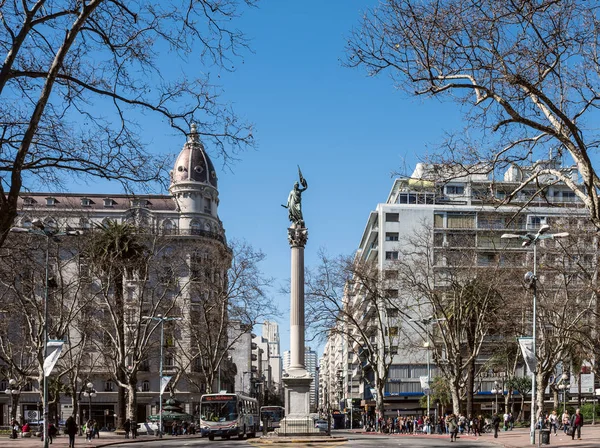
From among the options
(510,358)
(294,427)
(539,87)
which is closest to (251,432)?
(294,427)

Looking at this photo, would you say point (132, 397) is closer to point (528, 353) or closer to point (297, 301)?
point (297, 301)

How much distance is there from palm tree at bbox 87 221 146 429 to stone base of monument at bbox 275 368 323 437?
13.6 m

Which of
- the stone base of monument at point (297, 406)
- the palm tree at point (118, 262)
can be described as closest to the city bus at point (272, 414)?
the palm tree at point (118, 262)

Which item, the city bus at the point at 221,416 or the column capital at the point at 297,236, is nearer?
the column capital at the point at 297,236

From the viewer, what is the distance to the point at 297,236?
4591cm

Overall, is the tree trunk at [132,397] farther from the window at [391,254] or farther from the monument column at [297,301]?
the window at [391,254]

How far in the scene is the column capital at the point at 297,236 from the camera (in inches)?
1809

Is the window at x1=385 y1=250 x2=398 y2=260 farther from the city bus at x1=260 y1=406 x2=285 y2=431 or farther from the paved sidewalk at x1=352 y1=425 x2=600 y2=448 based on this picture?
the paved sidewalk at x1=352 y1=425 x2=600 y2=448

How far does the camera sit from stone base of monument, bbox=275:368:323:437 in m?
43.3

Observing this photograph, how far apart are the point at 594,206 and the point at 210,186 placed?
7771cm

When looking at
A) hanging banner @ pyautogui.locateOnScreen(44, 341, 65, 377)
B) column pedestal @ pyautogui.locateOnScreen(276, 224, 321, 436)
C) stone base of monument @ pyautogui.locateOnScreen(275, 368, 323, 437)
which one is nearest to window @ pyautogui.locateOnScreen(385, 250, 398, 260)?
column pedestal @ pyautogui.locateOnScreen(276, 224, 321, 436)

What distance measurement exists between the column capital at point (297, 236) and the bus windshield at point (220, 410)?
10.9 metres

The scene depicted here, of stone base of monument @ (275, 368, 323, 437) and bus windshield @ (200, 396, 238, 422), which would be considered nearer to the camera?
stone base of monument @ (275, 368, 323, 437)

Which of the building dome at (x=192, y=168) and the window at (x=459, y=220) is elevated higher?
the building dome at (x=192, y=168)
